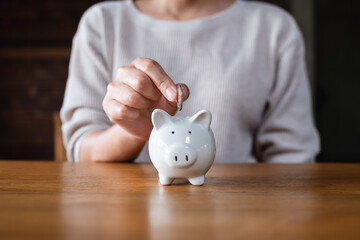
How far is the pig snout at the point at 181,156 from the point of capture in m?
0.55

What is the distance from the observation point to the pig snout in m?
0.55

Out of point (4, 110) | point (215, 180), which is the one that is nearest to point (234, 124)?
point (215, 180)

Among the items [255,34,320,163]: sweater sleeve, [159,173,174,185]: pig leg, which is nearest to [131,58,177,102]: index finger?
[159,173,174,185]: pig leg

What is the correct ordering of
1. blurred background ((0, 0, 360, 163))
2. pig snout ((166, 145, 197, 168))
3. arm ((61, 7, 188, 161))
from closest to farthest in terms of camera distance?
pig snout ((166, 145, 197, 168))
arm ((61, 7, 188, 161))
blurred background ((0, 0, 360, 163))

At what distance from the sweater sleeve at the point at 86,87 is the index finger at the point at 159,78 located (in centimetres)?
43

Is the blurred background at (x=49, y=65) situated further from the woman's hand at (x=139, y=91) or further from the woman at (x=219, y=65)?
the woman's hand at (x=139, y=91)

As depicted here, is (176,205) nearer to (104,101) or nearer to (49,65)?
(104,101)

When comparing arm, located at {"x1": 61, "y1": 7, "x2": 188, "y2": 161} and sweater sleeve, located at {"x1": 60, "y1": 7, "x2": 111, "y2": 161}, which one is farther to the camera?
sweater sleeve, located at {"x1": 60, "y1": 7, "x2": 111, "y2": 161}

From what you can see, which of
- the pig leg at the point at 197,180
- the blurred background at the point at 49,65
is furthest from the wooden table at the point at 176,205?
the blurred background at the point at 49,65

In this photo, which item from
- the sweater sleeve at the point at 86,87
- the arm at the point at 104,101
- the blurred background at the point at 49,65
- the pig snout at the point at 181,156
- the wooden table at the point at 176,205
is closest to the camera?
the wooden table at the point at 176,205

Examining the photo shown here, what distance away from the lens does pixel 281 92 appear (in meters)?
1.21

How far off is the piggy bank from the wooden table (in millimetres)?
21

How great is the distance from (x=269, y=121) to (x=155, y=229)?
0.90m

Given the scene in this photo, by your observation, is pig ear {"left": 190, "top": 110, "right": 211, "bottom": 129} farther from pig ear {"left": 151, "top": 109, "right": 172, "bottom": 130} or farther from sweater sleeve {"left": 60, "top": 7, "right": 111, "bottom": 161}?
sweater sleeve {"left": 60, "top": 7, "right": 111, "bottom": 161}
